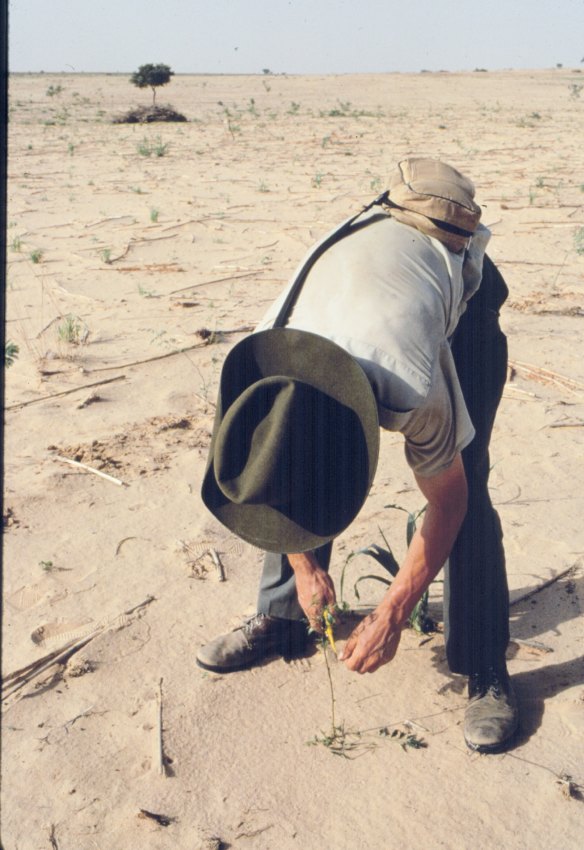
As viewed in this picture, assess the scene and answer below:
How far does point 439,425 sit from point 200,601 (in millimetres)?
1317

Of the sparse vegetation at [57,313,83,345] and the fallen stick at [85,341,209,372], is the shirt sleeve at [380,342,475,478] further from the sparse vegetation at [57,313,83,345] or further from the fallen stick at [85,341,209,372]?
the sparse vegetation at [57,313,83,345]

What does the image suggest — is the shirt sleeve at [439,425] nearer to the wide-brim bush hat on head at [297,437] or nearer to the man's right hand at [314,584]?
the wide-brim bush hat on head at [297,437]

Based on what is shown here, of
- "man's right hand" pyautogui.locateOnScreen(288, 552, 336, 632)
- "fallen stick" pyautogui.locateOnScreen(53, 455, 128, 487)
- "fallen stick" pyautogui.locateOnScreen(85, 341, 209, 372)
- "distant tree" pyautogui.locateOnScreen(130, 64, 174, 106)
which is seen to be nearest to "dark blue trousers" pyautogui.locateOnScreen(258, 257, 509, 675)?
"man's right hand" pyautogui.locateOnScreen(288, 552, 336, 632)

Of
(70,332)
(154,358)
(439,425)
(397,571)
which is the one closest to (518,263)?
(154,358)

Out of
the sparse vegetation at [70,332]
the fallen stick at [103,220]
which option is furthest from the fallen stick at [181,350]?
the fallen stick at [103,220]

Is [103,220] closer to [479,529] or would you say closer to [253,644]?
[253,644]

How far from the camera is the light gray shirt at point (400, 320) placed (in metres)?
1.82

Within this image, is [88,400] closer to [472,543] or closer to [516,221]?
[472,543]

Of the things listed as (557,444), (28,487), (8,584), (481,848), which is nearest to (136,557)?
(8,584)

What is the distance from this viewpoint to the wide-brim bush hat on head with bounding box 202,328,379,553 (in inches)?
67.9

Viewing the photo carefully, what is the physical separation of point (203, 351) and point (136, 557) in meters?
1.91

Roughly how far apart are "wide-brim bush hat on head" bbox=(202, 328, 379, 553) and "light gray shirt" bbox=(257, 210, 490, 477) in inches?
3.5

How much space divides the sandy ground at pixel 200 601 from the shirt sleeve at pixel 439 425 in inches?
33.3

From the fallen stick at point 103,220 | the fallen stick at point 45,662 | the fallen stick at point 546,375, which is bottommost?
the fallen stick at point 45,662
